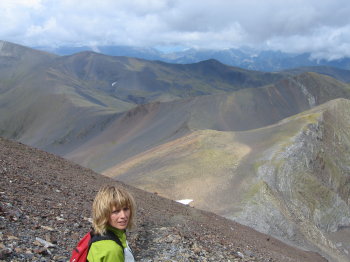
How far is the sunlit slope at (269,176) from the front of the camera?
43406 mm

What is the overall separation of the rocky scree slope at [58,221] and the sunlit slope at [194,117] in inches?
2251

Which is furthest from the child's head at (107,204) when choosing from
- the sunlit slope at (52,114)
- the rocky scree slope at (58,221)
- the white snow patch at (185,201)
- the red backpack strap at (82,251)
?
the sunlit slope at (52,114)

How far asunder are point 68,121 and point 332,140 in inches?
3757

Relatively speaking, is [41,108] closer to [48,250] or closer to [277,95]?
[277,95]

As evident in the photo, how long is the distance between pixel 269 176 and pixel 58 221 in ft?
139

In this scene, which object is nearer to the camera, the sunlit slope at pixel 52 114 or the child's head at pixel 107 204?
the child's head at pixel 107 204

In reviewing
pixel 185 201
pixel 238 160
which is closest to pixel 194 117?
pixel 238 160

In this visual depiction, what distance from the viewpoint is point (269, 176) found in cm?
5106

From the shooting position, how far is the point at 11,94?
19675 centimetres

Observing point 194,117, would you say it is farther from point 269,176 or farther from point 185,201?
point 185,201

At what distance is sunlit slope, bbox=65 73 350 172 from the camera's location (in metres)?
89.7

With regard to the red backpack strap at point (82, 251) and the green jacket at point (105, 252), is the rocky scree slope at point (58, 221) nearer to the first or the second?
the red backpack strap at point (82, 251)

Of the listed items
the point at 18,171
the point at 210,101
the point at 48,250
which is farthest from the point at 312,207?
the point at 210,101

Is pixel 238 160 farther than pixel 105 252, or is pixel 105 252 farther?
pixel 238 160
